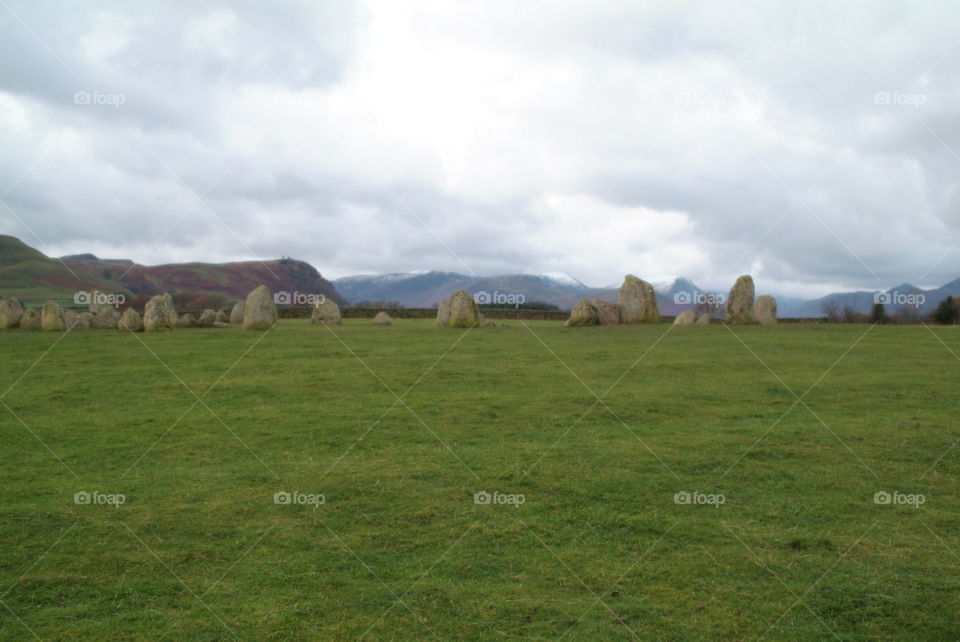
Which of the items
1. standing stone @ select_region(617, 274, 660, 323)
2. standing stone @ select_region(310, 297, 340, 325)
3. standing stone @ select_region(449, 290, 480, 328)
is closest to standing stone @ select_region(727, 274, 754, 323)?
standing stone @ select_region(617, 274, 660, 323)

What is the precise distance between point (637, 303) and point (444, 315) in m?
9.12

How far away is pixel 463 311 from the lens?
29297 mm

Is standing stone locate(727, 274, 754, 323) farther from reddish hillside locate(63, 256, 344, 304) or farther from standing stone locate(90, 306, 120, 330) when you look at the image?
reddish hillside locate(63, 256, 344, 304)

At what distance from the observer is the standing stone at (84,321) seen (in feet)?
99.1

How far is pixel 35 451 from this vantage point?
9.80 m

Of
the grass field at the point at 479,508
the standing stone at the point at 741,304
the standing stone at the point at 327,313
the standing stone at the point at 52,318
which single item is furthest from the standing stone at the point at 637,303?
the standing stone at the point at 52,318

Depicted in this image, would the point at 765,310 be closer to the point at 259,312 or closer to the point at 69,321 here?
the point at 259,312

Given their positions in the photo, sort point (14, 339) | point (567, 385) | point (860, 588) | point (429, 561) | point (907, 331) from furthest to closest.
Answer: point (907, 331) < point (14, 339) < point (567, 385) < point (429, 561) < point (860, 588)

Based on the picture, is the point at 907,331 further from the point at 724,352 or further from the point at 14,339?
the point at 14,339

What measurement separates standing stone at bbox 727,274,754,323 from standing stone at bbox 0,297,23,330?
32753 millimetres

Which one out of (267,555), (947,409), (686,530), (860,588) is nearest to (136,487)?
(267,555)

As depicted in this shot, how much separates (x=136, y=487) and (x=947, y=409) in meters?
13.8

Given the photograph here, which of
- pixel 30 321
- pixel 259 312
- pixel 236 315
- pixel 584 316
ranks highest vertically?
pixel 584 316

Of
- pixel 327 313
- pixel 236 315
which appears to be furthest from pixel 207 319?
pixel 327 313
